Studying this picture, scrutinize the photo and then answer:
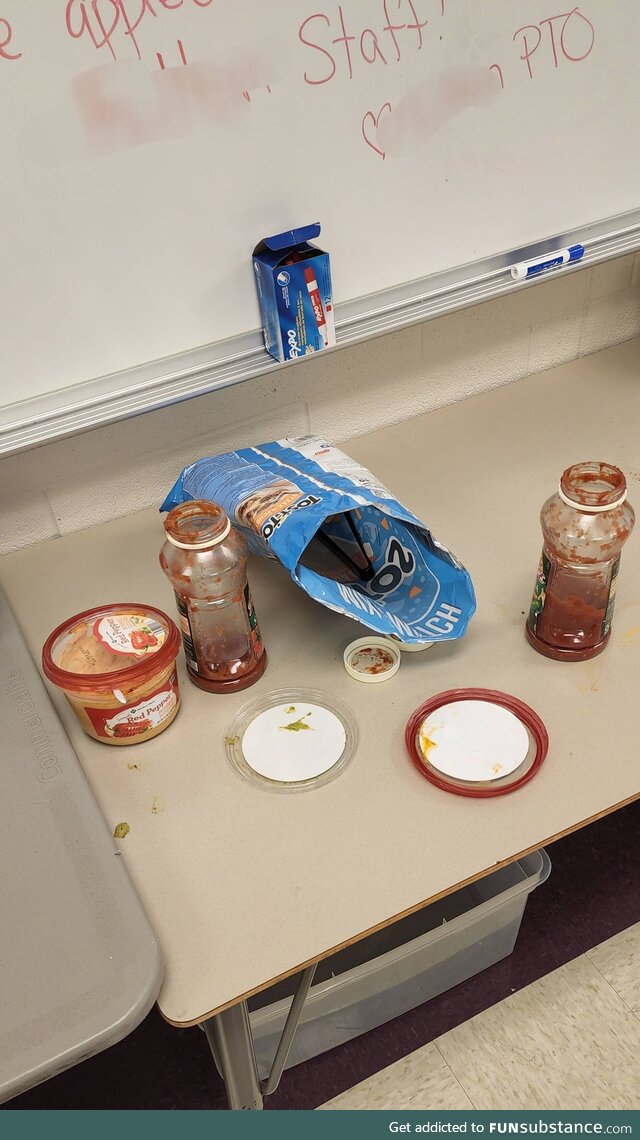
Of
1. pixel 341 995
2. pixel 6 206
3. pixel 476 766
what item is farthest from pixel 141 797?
pixel 6 206

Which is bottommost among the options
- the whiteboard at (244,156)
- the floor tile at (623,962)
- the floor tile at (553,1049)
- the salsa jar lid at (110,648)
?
the floor tile at (623,962)

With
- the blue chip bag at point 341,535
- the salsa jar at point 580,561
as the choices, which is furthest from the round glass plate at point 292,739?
the salsa jar at point 580,561

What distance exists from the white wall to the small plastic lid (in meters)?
0.44

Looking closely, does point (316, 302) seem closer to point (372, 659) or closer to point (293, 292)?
point (293, 292)

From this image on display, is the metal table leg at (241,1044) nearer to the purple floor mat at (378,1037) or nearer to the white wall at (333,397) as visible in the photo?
the purple floor mat at (378,1037)

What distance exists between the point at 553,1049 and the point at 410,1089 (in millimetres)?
212

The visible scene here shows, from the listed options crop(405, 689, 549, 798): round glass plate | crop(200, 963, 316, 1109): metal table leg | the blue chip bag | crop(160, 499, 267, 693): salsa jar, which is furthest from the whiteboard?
crop(200, 963, 316, 1109): metal table leg

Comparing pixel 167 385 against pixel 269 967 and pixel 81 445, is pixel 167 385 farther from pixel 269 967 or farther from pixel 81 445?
pixel 269 967

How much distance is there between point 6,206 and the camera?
88 cm

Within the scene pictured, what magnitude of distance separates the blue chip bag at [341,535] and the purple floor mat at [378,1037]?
0.66 meters

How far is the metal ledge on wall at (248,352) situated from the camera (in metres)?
1.00
